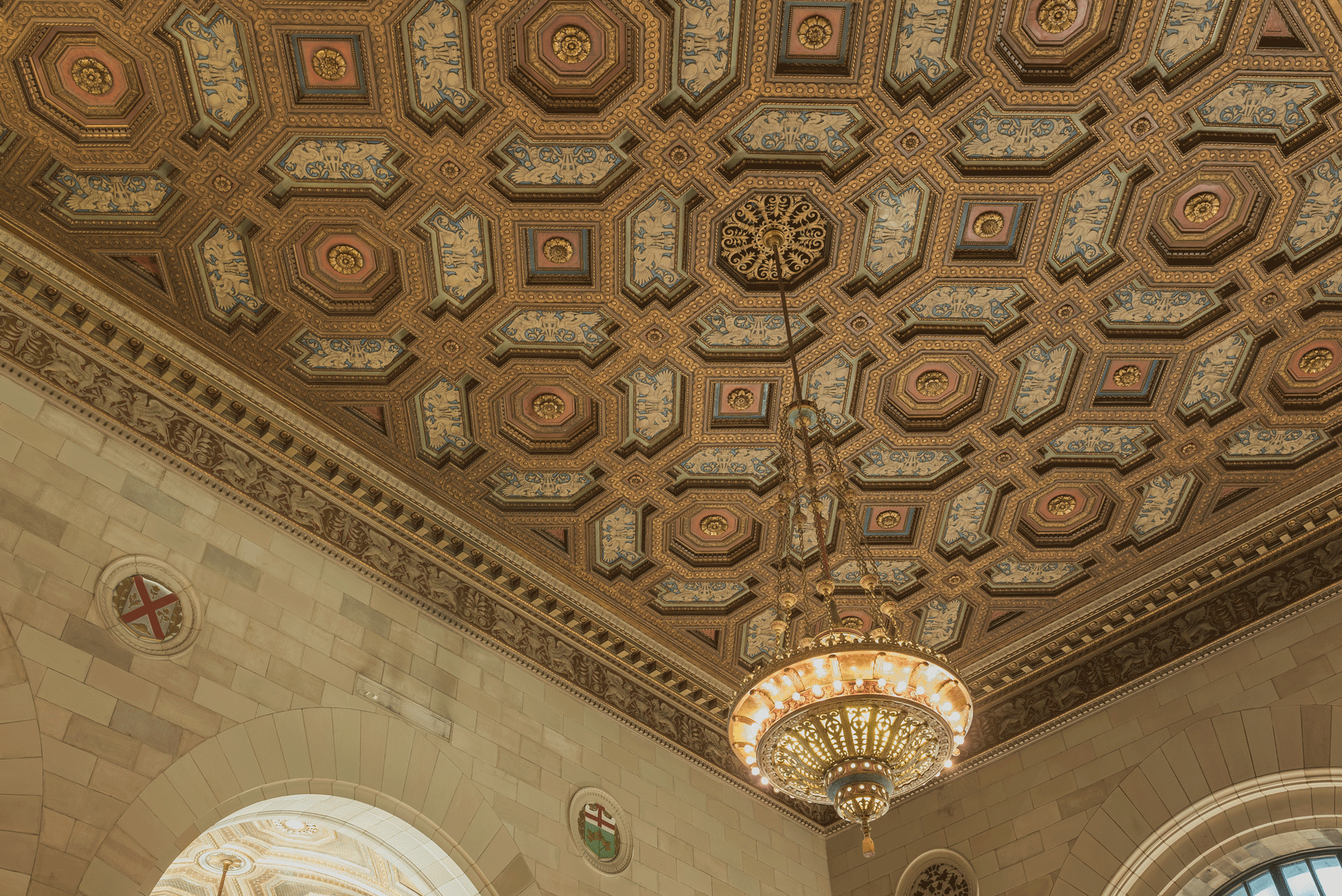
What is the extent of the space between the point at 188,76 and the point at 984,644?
24.9ft

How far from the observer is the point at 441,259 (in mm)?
6918

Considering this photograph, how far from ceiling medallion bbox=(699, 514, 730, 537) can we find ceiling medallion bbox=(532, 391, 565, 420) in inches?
61.4

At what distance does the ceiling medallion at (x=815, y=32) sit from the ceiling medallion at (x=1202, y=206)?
2.62 m

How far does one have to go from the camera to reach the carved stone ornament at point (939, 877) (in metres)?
9.17

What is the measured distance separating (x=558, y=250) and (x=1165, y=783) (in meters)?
6.09

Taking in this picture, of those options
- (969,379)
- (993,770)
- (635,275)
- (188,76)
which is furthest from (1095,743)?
(188,76)

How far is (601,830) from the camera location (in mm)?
8250

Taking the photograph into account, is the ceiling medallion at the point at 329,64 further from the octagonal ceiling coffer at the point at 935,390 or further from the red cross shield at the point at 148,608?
the octagonal ceiling coffer at the point at 935,390

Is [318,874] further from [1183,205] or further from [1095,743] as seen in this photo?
[1183,205]

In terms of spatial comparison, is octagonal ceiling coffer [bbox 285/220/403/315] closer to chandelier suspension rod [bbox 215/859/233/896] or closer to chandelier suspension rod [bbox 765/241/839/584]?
chandelier suspension rod [bbox 765/241/839/584]

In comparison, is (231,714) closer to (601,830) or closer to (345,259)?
(345,259)

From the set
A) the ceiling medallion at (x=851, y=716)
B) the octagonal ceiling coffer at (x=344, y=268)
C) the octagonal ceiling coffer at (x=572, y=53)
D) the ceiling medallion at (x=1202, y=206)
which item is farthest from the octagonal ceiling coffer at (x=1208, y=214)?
the octagonal ceiling coffer at (x=344, y=268)

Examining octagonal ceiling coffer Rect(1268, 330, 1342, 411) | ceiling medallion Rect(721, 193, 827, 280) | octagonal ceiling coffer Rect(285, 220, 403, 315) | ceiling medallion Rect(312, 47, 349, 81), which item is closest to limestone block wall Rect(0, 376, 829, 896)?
octagonal ceiling coffer Rect(285, 220, 403, 315)

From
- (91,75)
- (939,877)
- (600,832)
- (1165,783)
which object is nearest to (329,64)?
(91,75)
